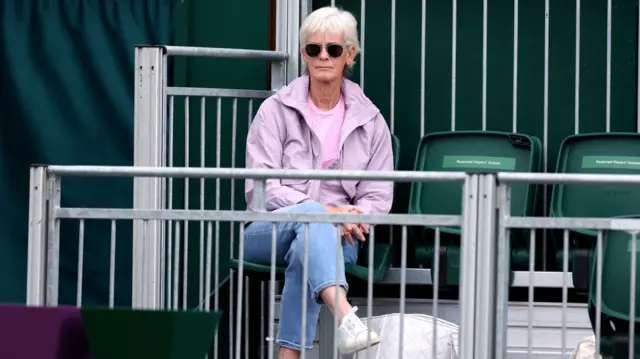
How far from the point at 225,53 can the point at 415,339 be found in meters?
1.64

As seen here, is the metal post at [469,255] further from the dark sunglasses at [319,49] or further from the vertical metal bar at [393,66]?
the vertical metal bar at [393,66]

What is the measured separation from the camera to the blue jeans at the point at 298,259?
5441mm

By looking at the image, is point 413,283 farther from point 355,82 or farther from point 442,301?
point 355,82

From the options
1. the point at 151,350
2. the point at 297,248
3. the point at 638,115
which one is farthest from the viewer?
the point at 638,115

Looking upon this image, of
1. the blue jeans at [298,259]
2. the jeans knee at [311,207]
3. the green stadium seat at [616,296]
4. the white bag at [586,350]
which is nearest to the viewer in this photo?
the green stadium seat at [616,296]

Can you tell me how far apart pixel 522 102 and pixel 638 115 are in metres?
0.57

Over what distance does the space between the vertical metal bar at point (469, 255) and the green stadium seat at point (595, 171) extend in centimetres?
184

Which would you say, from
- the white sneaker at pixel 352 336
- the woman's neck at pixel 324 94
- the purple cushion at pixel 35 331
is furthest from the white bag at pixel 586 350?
the purple cushion at pixel 35 331

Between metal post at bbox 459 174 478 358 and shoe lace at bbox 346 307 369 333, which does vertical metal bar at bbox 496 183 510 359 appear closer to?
metal post at bbox 459 174 478 358

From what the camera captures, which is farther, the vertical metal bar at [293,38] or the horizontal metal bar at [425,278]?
the vertical metal bar at [293,38]

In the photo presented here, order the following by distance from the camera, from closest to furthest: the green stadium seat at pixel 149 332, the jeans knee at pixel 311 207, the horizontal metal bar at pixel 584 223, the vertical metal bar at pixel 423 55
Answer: the green stadium seat at pixel 149 332, the horizontal metal bar at pixel 584 223, the jeans knee at pixel 311 207, the vertical metal bar at pixel 423 55

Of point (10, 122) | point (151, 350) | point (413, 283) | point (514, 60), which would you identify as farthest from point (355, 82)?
point (151, 350)

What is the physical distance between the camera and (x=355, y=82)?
727 cm

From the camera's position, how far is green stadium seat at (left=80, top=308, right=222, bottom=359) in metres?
3.42
